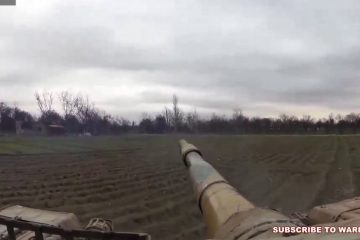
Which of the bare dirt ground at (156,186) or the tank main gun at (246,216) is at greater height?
the tank main gun at (246,216)

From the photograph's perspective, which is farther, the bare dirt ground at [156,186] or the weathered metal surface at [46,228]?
the bare dirt ground at [156,186]

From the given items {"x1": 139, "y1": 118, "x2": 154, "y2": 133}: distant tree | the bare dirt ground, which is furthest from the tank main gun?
{"x1": 139, "y1": 118, "x2": 154, "y2": 133}: distant tree

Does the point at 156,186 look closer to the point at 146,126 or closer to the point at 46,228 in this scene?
the point at 46,228

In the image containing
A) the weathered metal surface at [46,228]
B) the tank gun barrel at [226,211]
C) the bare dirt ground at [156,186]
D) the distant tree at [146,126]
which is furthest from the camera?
the distant tree at [146,126]

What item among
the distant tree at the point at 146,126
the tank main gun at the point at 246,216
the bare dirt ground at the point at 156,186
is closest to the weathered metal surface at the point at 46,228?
the tank main gun at the point at 246,216

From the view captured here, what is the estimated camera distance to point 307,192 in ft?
60.7

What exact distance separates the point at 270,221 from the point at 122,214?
10359 mm

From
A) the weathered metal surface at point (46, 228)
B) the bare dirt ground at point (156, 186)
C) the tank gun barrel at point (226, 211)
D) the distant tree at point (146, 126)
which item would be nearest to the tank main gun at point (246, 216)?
the tank gun barrel at point (226, 211)

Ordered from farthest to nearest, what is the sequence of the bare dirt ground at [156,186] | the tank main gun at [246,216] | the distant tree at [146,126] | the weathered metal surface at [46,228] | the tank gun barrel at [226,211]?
the distant tree at [146,126] < the bare dirt ground at [156,186] < the tank gun barrel at [226,211] < the weathered metal surface at [46,228] < the tank main gun at [246,216]

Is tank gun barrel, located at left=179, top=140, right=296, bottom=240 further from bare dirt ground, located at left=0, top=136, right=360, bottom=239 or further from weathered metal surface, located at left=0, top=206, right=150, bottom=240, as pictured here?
bare dirt ground, located at left=0, top=136, right=360, bottom=239

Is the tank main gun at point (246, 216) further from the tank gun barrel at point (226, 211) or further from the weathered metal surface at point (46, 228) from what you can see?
the weathered metal surface at point (46, 228)

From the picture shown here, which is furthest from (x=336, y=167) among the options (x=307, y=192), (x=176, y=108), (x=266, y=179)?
(x=176, y=108)

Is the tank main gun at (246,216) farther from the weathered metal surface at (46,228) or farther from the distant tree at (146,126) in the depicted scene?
the distant tree at (146,126)

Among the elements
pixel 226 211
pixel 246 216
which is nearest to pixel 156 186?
pixel 226 211
